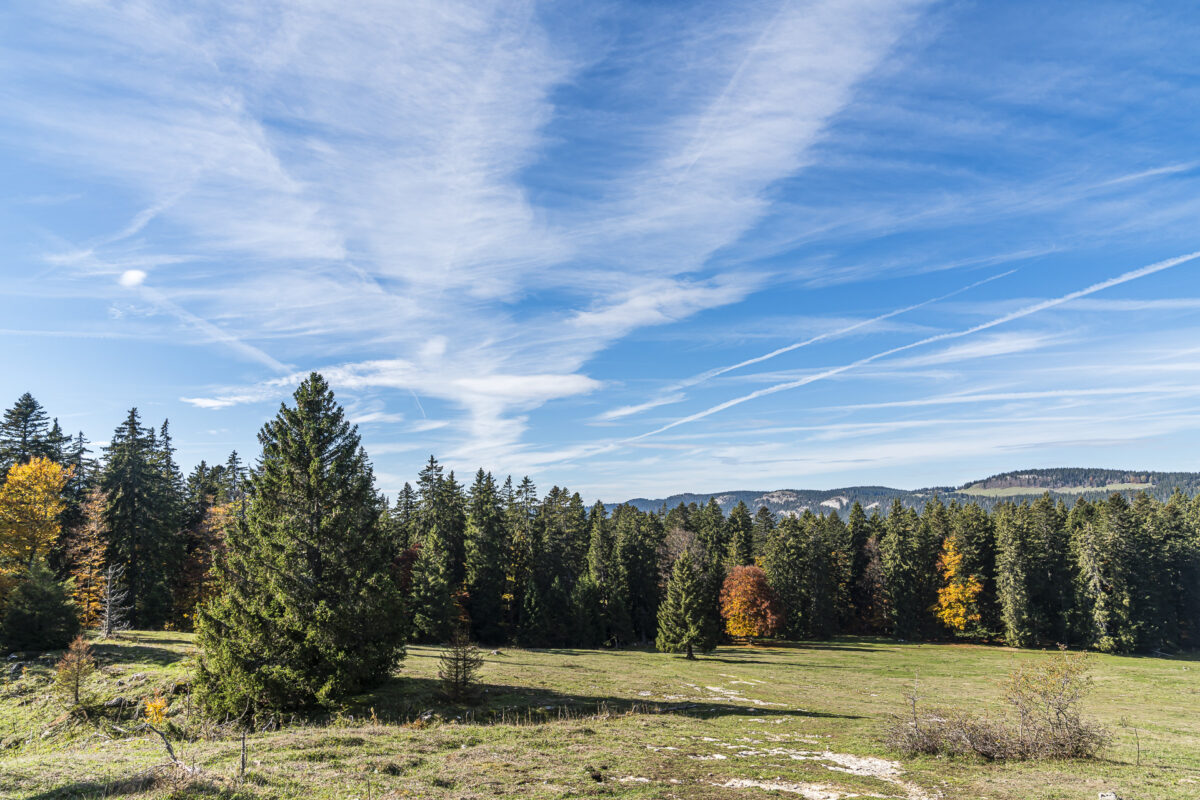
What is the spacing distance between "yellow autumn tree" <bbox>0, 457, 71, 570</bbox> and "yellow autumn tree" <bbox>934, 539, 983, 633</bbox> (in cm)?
9477

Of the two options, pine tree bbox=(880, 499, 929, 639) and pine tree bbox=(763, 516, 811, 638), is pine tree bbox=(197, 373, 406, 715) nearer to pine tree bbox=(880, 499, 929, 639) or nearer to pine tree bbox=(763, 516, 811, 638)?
pine tree bbox=(763, 516, 811, 638)

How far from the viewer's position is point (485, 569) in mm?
62031

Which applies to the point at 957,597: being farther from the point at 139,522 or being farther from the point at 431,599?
the point at 139,522

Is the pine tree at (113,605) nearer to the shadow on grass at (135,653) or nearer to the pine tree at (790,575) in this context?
the shadow on grass at (135,653)

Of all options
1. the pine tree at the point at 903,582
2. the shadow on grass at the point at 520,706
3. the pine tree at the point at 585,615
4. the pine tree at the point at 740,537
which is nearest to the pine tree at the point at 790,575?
the pine tree at the point at 740,537

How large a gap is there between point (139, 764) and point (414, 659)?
25360mm

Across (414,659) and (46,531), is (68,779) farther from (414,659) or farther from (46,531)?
(46,531)

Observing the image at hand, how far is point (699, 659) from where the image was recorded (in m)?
52.1

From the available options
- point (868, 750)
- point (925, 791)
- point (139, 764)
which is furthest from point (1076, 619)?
point (139, 764)

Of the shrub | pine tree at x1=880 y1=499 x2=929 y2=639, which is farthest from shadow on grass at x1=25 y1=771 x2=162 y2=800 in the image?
pine tree at x1=880 y1=499 x2=929 y2=639

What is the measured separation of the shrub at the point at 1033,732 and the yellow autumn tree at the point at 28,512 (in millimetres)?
57138

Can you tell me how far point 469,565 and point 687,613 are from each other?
24.7 m

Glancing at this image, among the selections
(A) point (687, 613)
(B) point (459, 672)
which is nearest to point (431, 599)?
(A) point (687, 613)

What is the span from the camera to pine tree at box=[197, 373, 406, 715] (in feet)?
77.4
